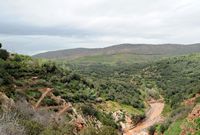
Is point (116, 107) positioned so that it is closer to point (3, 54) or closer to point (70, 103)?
point (70, 103)

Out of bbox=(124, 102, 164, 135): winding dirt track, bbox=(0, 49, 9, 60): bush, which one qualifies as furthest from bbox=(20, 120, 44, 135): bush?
bbox=(0, 49, 9, 60): bush

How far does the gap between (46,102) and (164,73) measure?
8460 cm

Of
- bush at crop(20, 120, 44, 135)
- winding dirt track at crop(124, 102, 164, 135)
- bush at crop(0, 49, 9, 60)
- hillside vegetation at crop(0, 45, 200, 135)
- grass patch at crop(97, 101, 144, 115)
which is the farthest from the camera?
bush at crop(0, 49, 9, 60)

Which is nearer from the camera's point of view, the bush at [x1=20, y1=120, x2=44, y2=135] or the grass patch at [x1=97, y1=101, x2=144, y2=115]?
the bush at [x1=20, y1=120, x2=44, y2=135]

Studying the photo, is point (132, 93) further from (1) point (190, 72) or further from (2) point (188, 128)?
(2) point (188, 128)

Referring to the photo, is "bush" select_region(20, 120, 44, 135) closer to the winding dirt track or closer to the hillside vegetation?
the hillside vegetation

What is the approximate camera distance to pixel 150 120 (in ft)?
249

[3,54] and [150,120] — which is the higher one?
[3,54]

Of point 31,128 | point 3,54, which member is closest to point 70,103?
point 3,54

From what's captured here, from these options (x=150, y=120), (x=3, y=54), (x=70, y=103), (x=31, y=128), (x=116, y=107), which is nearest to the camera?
(x=31, y=128)

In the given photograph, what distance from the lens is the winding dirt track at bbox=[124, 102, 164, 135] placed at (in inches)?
2624

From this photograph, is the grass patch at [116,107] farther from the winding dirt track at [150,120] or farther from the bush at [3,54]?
the bush at [3,54]

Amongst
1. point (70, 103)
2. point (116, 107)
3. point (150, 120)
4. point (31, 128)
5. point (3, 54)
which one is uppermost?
point (3, 54)

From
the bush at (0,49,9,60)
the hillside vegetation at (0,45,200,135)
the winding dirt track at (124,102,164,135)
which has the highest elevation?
the bush at (0,49,9,60)
